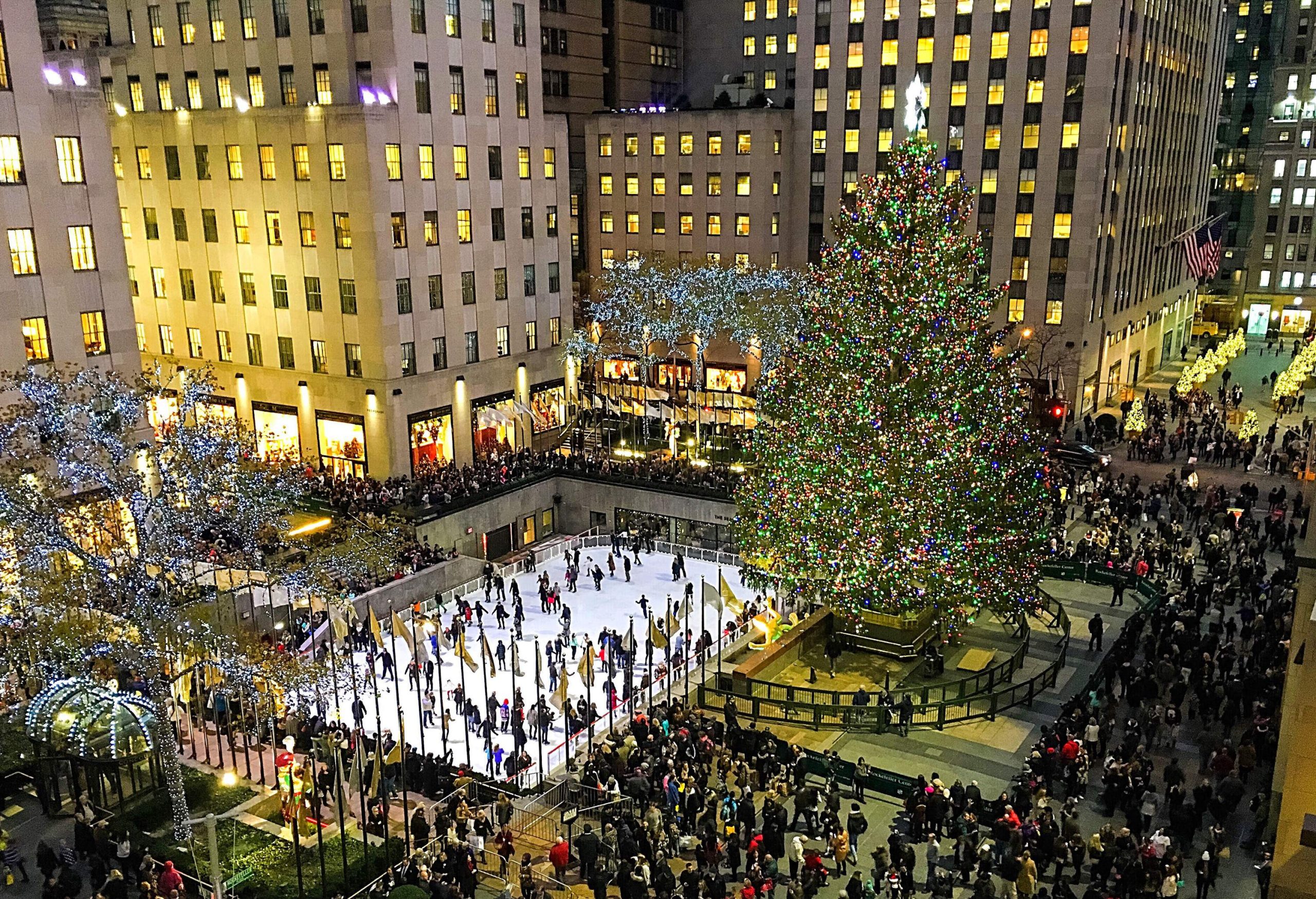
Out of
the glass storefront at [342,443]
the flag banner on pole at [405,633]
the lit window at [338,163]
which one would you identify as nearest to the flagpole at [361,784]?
the flag banner on pole at [405,633]

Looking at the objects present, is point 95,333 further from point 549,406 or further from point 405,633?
point 549,406

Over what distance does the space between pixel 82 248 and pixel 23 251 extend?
5.76 feet

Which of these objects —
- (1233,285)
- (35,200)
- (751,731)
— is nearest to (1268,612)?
(751,731)

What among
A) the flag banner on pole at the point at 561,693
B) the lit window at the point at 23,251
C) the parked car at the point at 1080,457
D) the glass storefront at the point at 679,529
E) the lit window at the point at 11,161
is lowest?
the glass storefront at the point at 679,529

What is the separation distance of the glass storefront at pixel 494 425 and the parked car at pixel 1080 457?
25831mm

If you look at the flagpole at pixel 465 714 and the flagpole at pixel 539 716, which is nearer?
the flagpole at pixel 539 716

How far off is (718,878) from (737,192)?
2078 inches

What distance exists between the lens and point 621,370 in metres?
65.0

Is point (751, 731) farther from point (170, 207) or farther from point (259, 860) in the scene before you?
point (170, 207)

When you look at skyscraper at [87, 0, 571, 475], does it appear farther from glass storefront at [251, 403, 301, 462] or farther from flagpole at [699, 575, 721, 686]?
flagpole at [699, 575, 721, 686]

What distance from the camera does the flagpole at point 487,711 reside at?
24266mm

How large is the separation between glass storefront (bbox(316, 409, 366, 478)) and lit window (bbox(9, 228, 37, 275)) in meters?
16.2

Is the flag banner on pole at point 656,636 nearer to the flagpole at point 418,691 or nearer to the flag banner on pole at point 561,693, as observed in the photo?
the flag banner on pole at point 561,693

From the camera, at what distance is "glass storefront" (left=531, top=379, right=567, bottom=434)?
51.9 m
